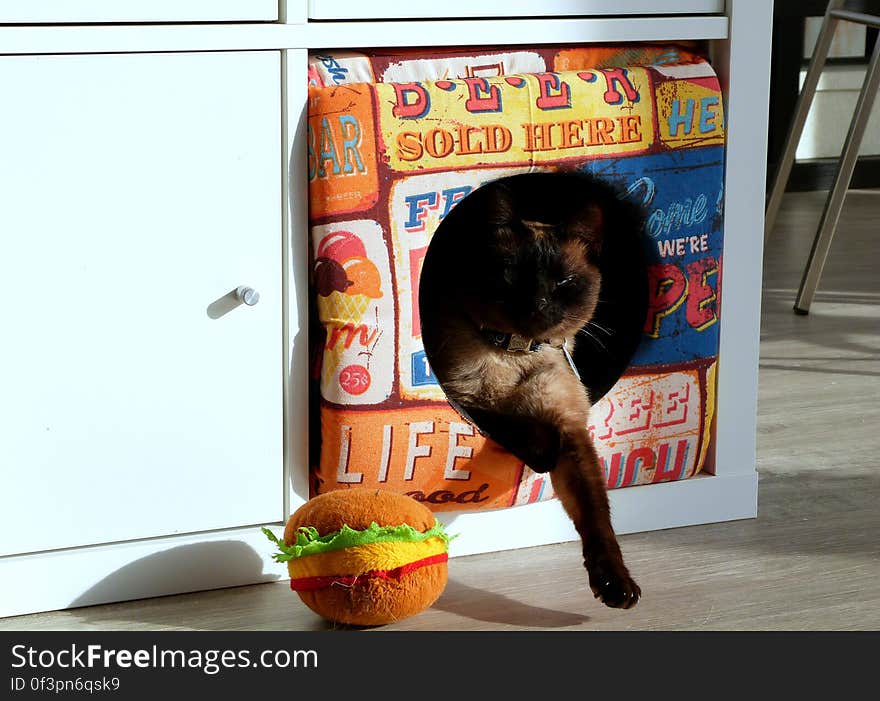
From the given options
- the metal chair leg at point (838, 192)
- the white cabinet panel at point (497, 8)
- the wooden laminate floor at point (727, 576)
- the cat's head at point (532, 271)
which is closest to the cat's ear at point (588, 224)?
the cat's head at point (532, 271)

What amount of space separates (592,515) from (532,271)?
11.0 inches

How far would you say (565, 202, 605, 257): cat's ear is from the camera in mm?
1430

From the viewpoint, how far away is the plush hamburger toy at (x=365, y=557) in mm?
1158

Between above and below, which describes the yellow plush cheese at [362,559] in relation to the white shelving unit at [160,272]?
below

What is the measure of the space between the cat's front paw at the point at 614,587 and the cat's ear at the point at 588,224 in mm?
405

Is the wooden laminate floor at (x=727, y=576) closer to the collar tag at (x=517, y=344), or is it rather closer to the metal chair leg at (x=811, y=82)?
the collar tag at (x=517, y=344)

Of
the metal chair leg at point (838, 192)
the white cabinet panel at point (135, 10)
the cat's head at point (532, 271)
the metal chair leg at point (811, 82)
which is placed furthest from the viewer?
the metal chair leg at point (811, 82)

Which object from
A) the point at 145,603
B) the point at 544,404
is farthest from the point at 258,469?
the point at 544,404

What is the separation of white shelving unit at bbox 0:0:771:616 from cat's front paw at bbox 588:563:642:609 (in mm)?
335

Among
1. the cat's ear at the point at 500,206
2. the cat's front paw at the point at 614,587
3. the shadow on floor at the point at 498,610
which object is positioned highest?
the cat's ear at the point at 500,206

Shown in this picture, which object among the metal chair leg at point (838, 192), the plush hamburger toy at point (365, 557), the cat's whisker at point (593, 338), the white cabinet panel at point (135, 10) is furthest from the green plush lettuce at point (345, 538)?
the metal chair leg at point (838, 192)

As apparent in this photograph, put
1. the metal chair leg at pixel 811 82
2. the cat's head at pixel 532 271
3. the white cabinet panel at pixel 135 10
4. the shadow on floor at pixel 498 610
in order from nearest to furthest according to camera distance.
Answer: the white cabinet panel at pixel 135 10, the shadow on floor at pixel 498 610, the cat's head at pixel 532 271, the metal chair leg at pixel 811 82

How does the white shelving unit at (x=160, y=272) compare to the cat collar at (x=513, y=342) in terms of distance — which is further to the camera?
the cat collar at (x=513, y=342)

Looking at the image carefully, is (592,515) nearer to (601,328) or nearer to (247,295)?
(601,328)
